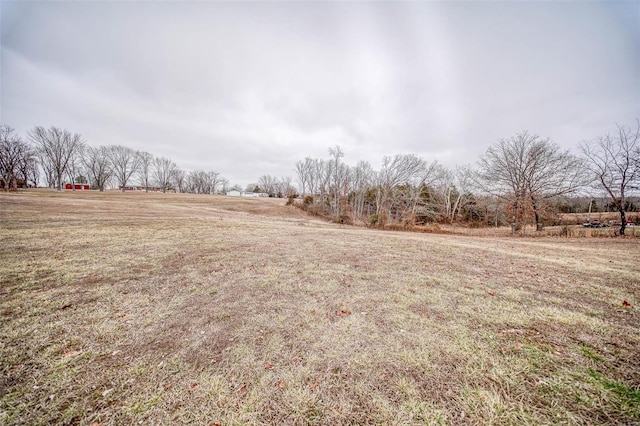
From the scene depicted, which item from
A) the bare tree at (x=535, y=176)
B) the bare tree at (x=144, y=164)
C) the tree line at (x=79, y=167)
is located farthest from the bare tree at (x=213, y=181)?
the bare tree at (x=535, y=176)

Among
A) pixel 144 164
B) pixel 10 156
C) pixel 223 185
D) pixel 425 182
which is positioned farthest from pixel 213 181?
pixel 425 182

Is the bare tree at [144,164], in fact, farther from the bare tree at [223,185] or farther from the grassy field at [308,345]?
the grassy field at [308,345]

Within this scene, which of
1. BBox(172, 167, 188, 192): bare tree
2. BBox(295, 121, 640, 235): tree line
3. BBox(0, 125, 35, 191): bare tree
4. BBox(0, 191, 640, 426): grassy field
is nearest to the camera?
BBox(0, 191, 640, 426): grassy field

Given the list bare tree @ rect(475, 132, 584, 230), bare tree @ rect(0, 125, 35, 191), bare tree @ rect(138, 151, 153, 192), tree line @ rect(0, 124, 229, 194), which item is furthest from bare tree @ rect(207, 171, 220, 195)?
bare tree @ rect(475, 132, 584, 230)

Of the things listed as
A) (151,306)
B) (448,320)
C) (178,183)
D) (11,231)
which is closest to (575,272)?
(448,320)

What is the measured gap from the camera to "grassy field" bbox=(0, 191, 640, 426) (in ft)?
6.57

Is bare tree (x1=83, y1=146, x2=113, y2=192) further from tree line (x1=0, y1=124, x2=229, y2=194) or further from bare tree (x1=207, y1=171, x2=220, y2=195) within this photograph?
bare tree (x1=207, y1=171, x2=220, y2=195)

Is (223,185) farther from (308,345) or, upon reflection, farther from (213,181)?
(308,345)

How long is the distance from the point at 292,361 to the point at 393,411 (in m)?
1.14

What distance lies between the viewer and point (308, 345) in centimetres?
287

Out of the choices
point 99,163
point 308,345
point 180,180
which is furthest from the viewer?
point 180,180

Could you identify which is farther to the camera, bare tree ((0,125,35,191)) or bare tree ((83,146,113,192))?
bare tree ((83,146,113,192))

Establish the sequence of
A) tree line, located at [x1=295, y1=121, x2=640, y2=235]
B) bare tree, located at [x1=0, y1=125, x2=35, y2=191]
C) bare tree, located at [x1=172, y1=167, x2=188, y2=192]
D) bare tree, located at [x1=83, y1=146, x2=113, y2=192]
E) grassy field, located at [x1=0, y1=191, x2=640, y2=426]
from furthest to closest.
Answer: bare tree, located at [x1=172, y1=167, x2=188, y2=192] → bare tree, located at [x1=83, y1=146, x2=113, y2=192] → bare tree, located at [x1=0, y1=125, x2=35, y2=191] → tree line, located at [x1=295, y1=121, x2=640, y2=235] → grassy field, located at [x1=0, y1=191, x2=640, y2=426]

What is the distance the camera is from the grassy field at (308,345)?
200 centimetres
